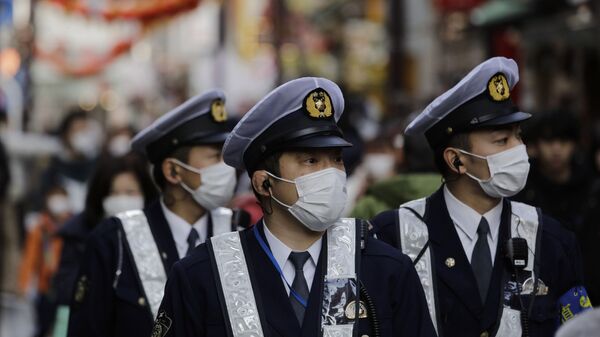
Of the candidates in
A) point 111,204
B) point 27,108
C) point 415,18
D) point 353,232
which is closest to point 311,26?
point 415,18

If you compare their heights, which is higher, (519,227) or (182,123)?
(182,123)

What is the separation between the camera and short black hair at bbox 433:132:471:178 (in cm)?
512

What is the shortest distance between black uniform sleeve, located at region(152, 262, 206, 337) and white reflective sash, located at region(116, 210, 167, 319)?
4.31ft

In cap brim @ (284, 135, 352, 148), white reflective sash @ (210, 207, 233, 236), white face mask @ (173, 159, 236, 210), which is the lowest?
white reflective sash @ (210, 207, 233, 236)

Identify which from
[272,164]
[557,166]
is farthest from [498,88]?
[557,166]

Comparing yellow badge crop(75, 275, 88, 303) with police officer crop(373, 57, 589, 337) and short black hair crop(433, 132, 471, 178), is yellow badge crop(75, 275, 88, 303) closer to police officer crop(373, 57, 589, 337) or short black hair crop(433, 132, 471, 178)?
police officer crop(373, 57, 589, 337)

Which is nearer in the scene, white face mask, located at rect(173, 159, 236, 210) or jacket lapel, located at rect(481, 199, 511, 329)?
jacket lapel, located at rect(481, 199, 511, 329)

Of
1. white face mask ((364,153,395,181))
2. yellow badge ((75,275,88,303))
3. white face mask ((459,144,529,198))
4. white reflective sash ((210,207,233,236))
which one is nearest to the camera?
white face mask ((459,144,529,198))

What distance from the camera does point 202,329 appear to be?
14.0ft

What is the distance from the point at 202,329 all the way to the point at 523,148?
1.57 meters

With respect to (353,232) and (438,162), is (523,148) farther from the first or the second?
(353,232)

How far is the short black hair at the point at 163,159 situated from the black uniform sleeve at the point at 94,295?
510 millimetres

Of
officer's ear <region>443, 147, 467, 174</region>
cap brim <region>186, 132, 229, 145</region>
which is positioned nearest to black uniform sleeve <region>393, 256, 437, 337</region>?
officer's ear <region>443, 147, 467, 174</region>

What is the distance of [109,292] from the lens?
5750 mm
